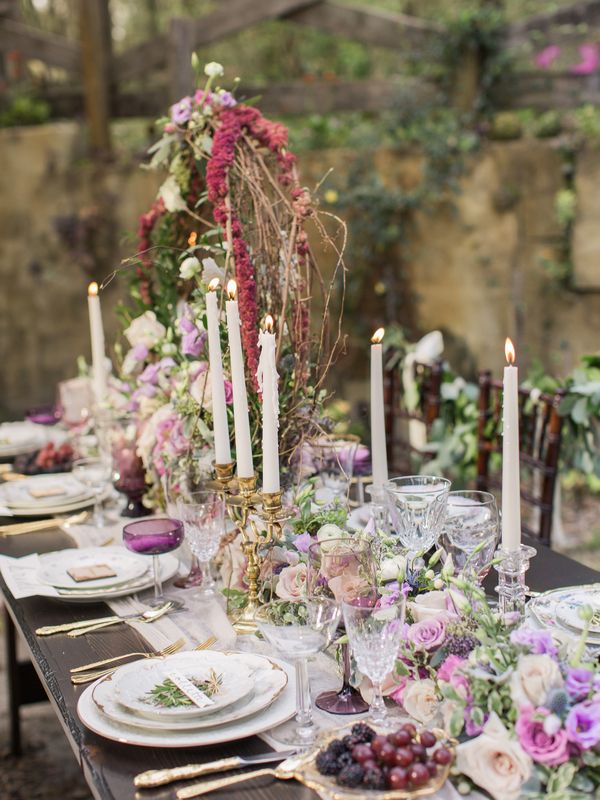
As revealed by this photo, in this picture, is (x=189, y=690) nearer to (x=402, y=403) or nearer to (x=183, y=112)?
(x=183, y=112)

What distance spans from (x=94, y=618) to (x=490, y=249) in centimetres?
435

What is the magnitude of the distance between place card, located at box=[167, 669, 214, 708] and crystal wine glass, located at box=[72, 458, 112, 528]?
0.99m

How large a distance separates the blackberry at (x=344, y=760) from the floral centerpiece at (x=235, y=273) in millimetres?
A: 833

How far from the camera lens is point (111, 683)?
146 centimetres

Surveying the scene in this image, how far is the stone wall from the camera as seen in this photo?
5.68m

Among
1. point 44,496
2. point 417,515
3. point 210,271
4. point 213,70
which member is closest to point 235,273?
point 210,271

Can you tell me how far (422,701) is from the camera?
133cm

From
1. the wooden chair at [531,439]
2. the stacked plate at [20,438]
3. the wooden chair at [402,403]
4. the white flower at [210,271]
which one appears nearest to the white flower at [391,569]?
the white flower at [210,271]

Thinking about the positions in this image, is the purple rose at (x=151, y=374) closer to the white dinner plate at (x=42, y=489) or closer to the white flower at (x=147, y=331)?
the white flower at (x=147, y=331)

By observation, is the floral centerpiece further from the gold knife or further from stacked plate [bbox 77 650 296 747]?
the gold knife

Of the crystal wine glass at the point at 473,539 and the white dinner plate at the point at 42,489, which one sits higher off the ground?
the crystal wine glass at the point at 473,539

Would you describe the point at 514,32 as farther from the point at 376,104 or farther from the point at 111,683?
the point at 111,683

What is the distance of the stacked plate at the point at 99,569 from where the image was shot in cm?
192

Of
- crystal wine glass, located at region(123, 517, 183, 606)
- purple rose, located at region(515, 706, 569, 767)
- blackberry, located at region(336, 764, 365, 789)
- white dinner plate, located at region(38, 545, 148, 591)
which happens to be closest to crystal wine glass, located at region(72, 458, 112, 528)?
white dinner plate, located at region(38, 545, 148, 591)
